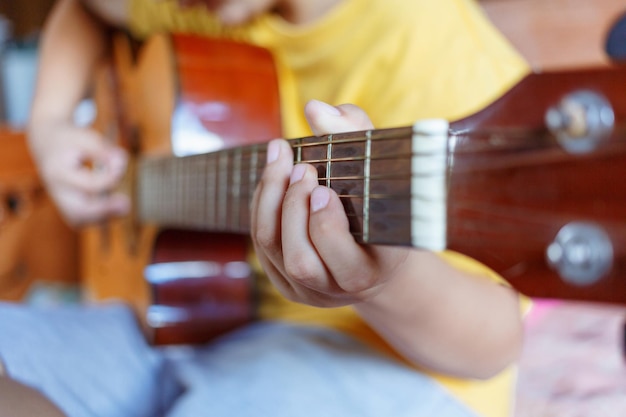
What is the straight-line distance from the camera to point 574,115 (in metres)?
0.27

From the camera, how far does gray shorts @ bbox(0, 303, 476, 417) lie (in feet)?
1.78

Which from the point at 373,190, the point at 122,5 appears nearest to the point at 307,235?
the point at 373,190

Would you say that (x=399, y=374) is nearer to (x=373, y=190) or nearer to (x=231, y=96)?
(x=373, y=190)

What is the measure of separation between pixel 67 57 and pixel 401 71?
682 millimetres

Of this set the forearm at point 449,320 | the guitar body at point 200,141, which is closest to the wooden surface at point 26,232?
the guitar body at point 200,141

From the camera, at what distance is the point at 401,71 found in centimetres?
65

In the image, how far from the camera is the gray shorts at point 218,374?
0.54 m

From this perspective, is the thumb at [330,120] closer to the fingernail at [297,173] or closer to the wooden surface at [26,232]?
the fingernail at [297,173]

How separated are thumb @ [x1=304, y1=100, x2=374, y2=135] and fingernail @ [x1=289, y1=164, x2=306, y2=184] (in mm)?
25

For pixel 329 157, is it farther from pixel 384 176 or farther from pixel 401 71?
pixel 401 71

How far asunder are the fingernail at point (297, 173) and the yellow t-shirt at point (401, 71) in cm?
23

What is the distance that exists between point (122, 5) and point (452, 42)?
62 cm

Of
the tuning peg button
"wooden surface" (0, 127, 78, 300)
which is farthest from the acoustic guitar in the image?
"wooden surface" (0, 127, 78, 300)

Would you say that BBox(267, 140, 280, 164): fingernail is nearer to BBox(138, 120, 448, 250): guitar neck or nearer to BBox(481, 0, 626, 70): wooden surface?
BBox(138, 120, 448, 250): guitar neck
